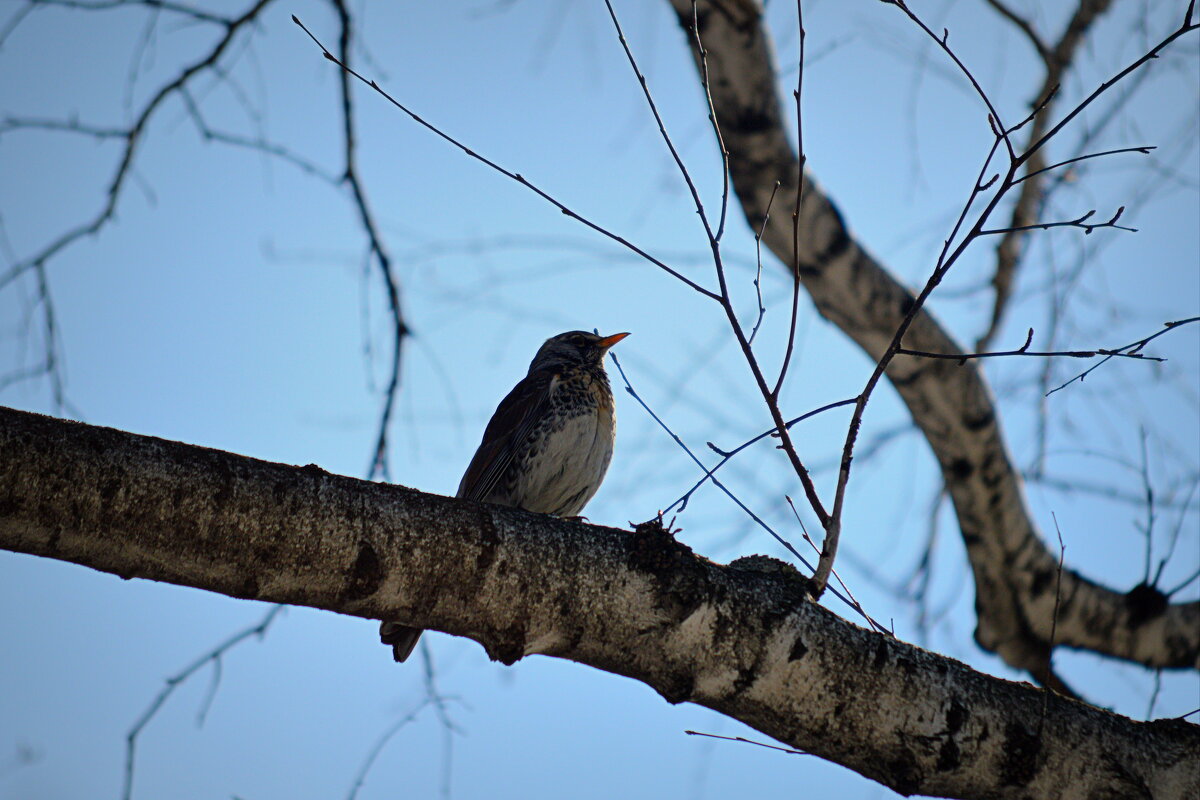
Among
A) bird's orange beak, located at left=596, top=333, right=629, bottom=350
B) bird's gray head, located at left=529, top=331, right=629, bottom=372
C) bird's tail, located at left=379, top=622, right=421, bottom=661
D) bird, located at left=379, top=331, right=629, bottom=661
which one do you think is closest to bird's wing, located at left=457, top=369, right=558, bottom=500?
bird, located at left=379, top=331, right=629, bottom=661

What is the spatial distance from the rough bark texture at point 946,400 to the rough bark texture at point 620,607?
1541mm

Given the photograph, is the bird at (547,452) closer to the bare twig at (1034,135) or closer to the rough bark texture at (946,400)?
the rough bark texture at (946,400)

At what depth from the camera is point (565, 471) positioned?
431 centimetres


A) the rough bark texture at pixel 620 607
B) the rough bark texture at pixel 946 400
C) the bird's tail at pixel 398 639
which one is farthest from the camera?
the rough bark texture at pixel 946 400

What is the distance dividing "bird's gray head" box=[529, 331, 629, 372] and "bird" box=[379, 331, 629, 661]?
472 mm

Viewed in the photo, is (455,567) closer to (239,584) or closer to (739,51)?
(239,584)

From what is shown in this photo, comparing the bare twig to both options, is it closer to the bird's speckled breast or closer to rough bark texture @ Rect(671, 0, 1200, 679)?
rough bark texture @ Rect(671, 0, 1200, 679)

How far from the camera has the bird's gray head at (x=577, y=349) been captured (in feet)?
16.7

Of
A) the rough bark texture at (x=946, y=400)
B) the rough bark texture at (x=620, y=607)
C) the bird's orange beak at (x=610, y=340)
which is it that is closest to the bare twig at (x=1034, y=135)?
the rough bark texture at (x=946, y=400)

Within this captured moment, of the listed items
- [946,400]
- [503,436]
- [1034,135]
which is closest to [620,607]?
[946,400]

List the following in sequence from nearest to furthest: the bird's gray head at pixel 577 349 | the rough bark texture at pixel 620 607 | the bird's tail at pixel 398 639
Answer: the rough bark texture at pixel 620 607, the bird's tail at pixel 398 639, the bird's gray head at pixel 577 349

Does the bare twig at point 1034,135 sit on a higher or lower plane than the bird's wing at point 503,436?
higher

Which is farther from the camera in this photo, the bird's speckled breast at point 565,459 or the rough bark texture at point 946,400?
the bird's speckled breast at point 565,459

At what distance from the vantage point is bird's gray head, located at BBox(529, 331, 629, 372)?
5086 millimetres
